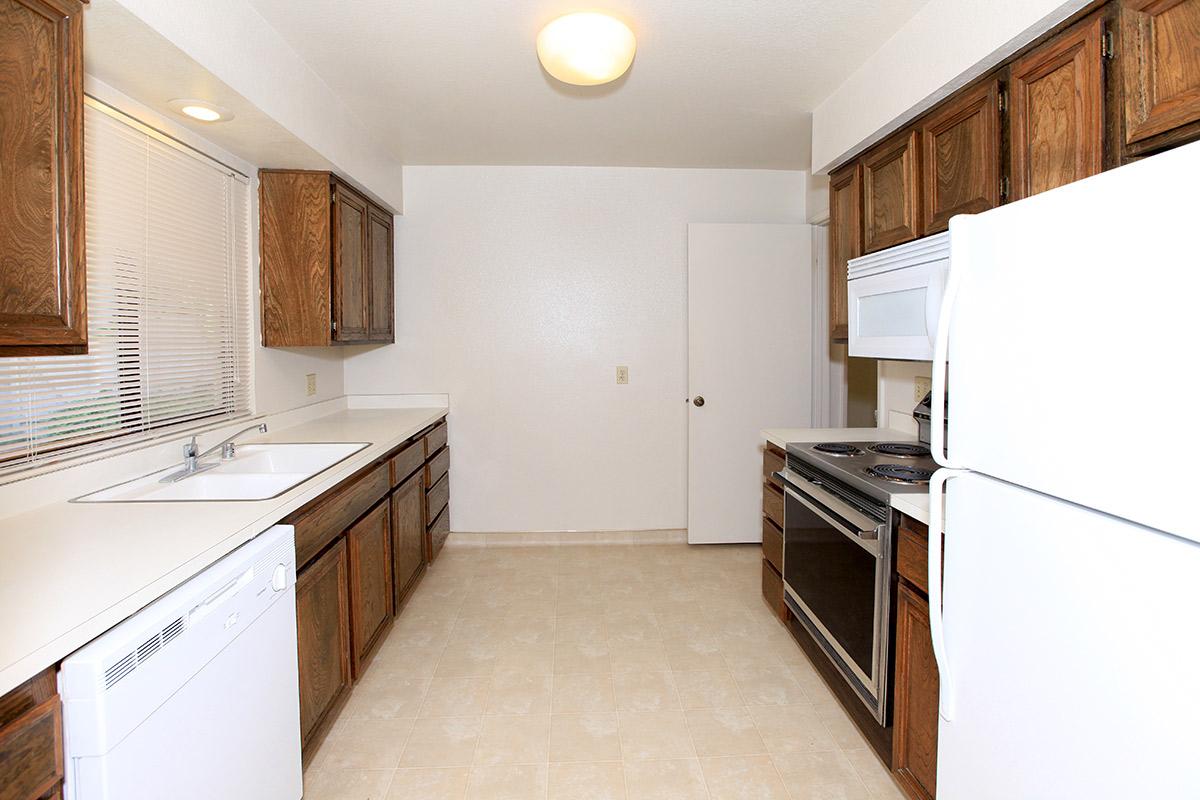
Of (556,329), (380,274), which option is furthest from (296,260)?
(556,329)

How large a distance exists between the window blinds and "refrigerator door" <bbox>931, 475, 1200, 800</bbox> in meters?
2.14

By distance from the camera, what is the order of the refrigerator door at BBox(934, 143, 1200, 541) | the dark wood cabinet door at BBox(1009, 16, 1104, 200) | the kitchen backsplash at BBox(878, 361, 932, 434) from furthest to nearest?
the kitchen backsplash at BBox(878, 361, 932, 434) < the dark wood cabinet door at BBox(1009, 16, 1104, 200) < the refrigerator door at BBox(934, 143, 1200, 541)

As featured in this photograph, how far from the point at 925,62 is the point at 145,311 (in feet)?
8.74

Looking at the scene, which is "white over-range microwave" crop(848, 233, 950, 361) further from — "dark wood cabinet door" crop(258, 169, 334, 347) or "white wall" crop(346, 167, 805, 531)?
"dark wood cabinet door" crop(258, 169, 334, 347)

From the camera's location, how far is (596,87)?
9.23 ft

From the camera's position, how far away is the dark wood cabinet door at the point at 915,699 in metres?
1.66

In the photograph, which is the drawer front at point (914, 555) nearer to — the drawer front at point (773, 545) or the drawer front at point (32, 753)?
the drawer front at point (773, 545)

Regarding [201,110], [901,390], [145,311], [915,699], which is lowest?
[915,699]

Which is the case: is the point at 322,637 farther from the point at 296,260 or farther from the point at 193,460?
the point at 296,260

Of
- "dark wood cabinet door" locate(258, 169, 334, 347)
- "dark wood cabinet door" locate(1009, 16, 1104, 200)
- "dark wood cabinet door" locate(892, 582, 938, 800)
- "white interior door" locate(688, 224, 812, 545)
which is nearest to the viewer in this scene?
"dark wood cabinet door" locate(1009, 16, 1104, 200)

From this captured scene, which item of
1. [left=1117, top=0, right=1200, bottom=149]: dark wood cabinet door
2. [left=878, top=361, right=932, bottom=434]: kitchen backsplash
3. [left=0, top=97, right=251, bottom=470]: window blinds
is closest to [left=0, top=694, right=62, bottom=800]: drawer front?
[left=0, top=97, right=251, bottom=470]: window blinds

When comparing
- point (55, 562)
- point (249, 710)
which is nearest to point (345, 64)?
point (55, 562)

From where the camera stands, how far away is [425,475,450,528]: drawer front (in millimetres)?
3553

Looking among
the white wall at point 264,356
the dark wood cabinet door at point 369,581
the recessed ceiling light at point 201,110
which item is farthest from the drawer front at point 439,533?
the recessed ceiling light at point 201,110
